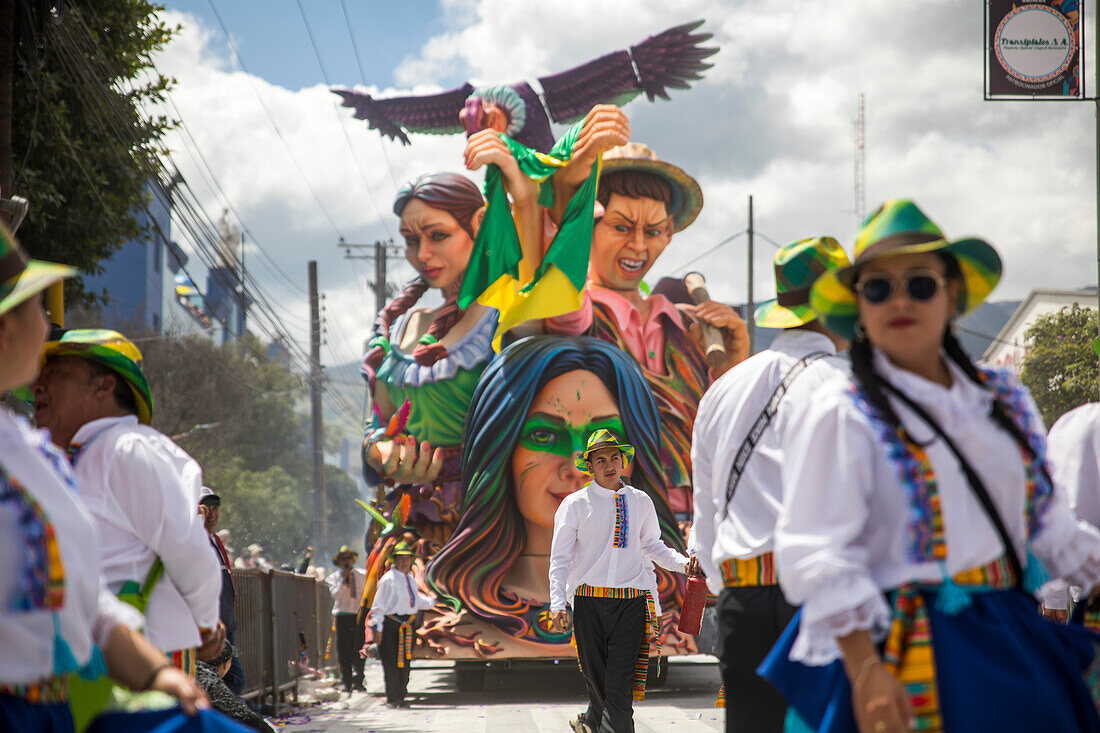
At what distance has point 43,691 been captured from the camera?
2635mm

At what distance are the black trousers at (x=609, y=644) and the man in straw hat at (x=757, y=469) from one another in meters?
2.76

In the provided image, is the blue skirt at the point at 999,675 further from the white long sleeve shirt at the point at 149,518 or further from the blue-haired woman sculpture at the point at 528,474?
the blue-haired woman sculpture at the point at 528,474

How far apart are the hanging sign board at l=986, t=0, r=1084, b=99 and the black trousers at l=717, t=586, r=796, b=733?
11.9 m

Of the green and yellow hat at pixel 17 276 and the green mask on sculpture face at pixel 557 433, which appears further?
the green mask on sculpture face at pixel 557 433

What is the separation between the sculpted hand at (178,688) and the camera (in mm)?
2832

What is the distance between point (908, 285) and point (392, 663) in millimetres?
11649

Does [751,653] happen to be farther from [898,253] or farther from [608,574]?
[608,574]

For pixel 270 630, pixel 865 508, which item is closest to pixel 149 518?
pixel 865 508

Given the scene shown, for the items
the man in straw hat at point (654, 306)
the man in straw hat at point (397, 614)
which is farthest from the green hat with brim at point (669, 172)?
the man in straw hat at point (397, 614)

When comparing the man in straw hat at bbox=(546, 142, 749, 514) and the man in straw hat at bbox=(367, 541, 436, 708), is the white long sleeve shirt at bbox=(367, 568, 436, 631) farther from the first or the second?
the man in straw hat at bbox=(546, 142, 749, 514)

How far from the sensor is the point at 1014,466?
296 cm

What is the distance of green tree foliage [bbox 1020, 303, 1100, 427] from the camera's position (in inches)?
997

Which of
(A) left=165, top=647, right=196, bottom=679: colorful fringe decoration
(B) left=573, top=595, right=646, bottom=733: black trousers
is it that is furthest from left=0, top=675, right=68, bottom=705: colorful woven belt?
(B) left=573, top=595, right=646, bottom=733: black trousers

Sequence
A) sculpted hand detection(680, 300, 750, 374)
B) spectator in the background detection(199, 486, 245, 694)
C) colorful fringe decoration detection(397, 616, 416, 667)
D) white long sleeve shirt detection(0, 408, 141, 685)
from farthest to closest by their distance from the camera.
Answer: sculpted hand detection(680, 300, 750, 374), colorful fringe decoration detection(397, 616, 416, 667), spectator in the background detection(199, 486, 245, 694), white long sleeve shirt detection(0, 408, 141, 685)
